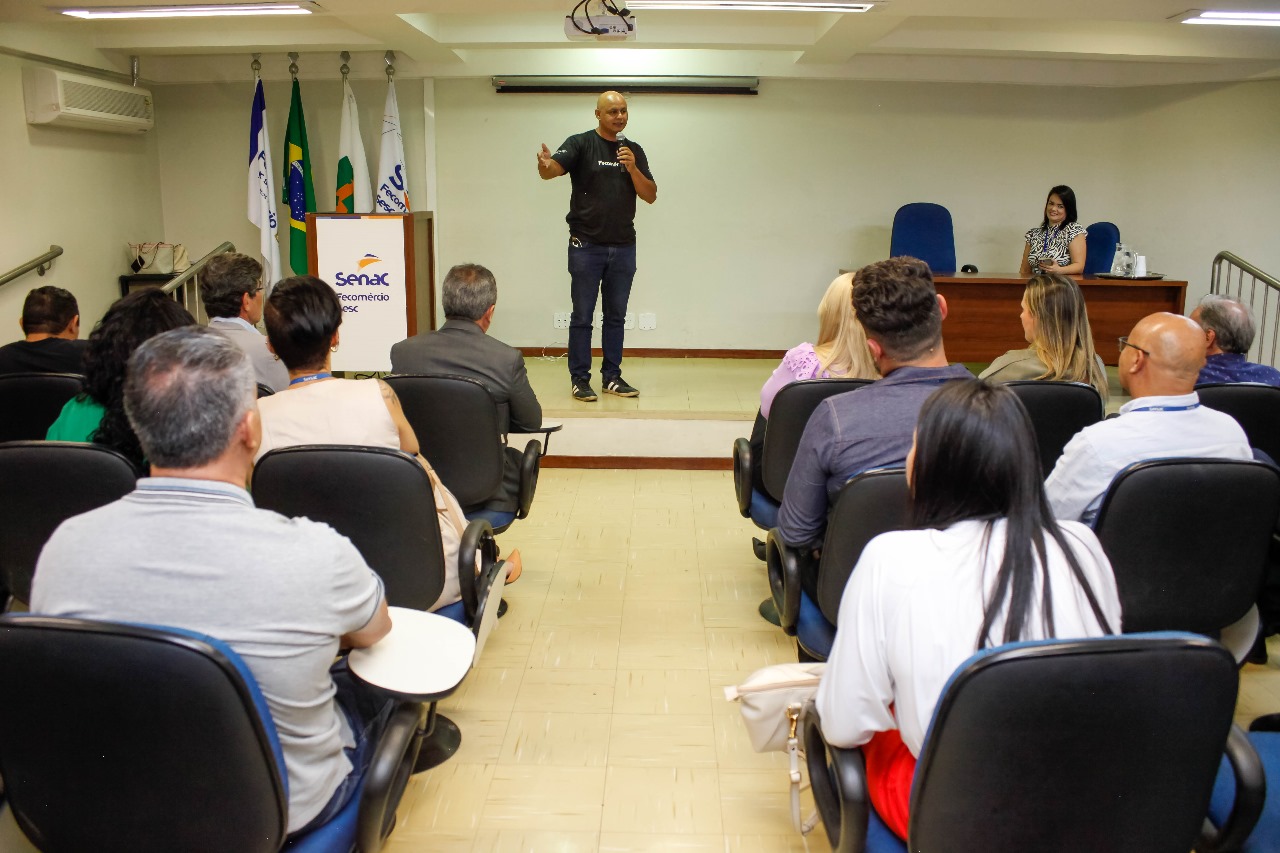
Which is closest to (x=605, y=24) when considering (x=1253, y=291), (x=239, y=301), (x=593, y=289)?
(x=593, y=289)

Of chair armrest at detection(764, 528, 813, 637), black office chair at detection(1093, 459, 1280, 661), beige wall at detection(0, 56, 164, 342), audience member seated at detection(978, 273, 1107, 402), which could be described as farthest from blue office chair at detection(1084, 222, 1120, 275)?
beige wall at detection(0, 56, 164, 342)

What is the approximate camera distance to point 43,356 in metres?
3.34

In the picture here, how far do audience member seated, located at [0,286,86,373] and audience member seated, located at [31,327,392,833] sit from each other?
2.18 meters

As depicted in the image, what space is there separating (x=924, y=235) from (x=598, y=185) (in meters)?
2.37

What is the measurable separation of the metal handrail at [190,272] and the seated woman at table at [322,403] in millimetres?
4246

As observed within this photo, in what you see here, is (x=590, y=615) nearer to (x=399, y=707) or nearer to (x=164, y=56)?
(x=399, y=707)

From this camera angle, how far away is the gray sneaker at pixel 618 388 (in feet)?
19.2

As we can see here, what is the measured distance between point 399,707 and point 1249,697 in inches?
97.8

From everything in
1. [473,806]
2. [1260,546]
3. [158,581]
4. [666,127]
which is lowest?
[473,806]

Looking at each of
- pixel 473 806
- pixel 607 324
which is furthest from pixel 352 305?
pixel 473 806

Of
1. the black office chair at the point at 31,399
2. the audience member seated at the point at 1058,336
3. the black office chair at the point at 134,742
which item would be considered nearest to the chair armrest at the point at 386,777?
the black office chair at the point at 134,742

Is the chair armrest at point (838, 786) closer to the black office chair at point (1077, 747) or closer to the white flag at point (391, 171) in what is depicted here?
the black office chair at point (1077, 747)

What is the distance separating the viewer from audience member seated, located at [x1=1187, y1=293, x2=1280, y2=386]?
3096mm

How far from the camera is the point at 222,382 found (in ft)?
4.80
